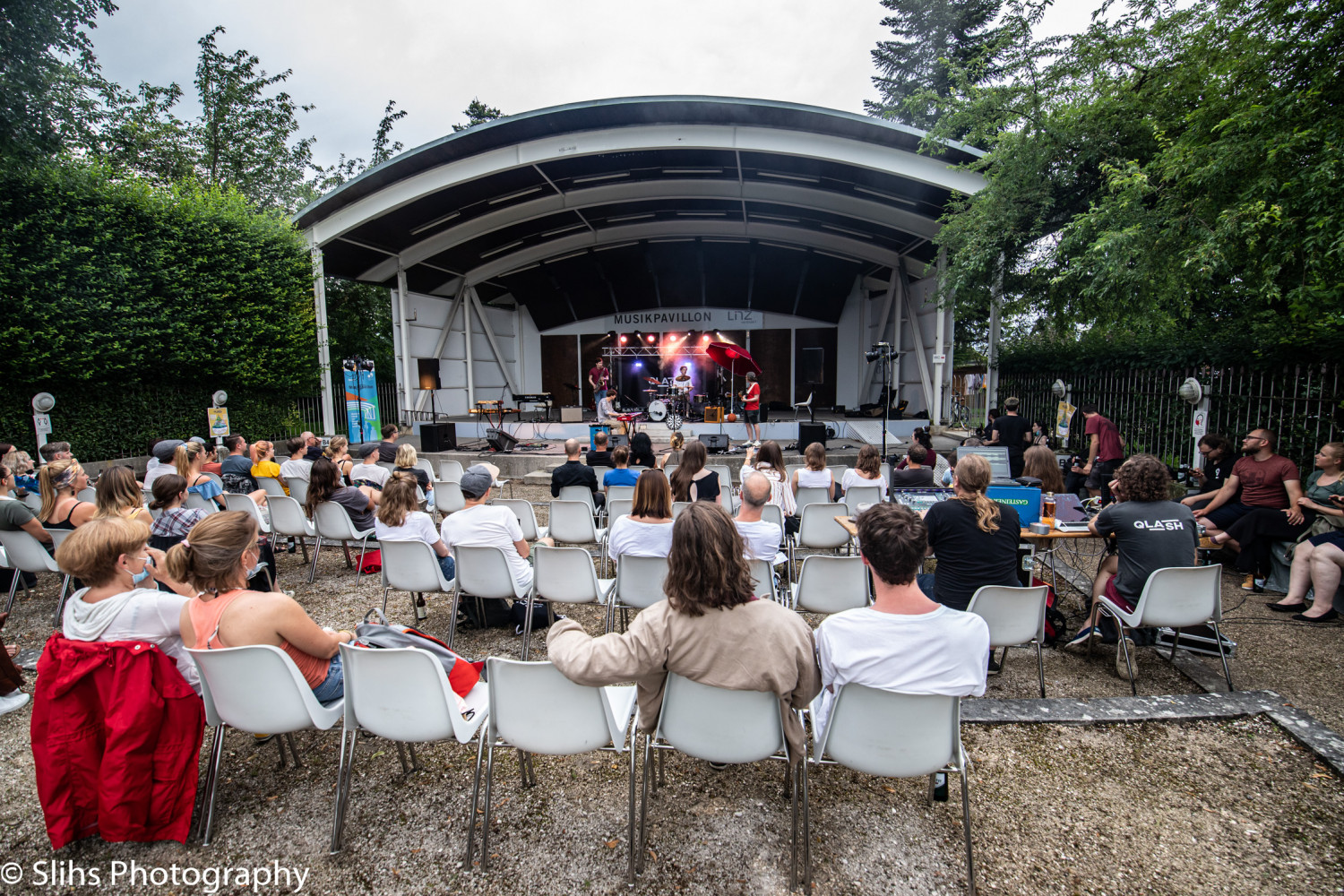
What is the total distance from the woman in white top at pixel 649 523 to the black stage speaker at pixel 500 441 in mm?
8515

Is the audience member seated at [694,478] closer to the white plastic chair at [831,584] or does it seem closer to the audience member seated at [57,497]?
the white plastic chair at [831,584]

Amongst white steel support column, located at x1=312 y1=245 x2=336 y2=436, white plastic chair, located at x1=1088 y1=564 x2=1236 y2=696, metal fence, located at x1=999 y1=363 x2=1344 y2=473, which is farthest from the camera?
white steel support column, located at x1=312 y1=245 x2=336 y2=436

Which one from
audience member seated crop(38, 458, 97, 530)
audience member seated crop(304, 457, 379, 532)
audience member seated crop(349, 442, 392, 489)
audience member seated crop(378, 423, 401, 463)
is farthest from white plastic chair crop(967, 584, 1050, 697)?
audience member seated crop(378, 423, 401, 463)

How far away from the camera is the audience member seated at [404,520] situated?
3.53m

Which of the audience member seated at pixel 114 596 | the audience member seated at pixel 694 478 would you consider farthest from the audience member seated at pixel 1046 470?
the audience member seated at pixel 114 596

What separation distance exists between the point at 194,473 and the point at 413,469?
5.28 feet

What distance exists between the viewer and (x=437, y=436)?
11250 mm

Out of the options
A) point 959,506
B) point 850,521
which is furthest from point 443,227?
point 959,506

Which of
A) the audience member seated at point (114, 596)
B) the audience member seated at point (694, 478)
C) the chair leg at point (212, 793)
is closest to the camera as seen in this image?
the audience member seated at point (114, 596)

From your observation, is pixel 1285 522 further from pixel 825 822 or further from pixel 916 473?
pixel 825 822

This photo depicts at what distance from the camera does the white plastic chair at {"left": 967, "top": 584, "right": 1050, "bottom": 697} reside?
8.70 ft

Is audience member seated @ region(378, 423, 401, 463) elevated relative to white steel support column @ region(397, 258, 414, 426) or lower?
lower

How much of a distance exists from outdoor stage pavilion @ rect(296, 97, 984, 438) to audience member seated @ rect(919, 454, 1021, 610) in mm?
8195

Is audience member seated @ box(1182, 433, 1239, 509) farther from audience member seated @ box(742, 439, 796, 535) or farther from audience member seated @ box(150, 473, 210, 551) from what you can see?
audience member seated @ box(150, 473, 210, 551)
